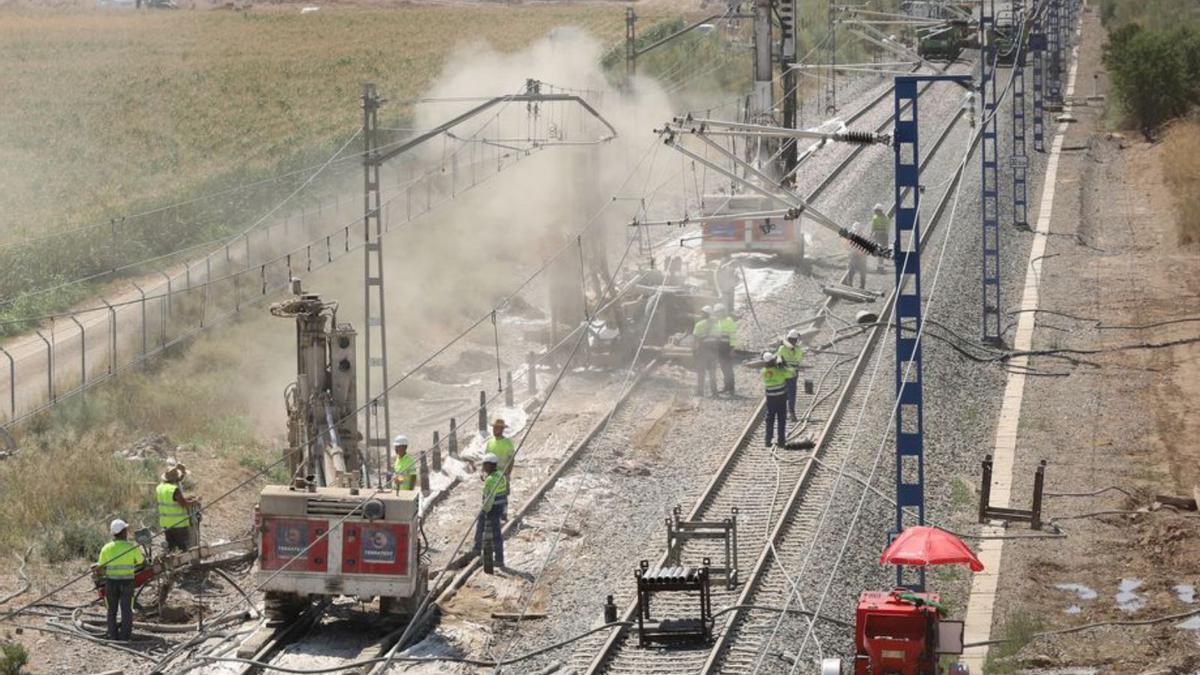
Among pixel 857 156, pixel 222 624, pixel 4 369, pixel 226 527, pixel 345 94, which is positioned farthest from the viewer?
pixel 345 94

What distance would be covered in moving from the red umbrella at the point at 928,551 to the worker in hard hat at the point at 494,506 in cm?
579

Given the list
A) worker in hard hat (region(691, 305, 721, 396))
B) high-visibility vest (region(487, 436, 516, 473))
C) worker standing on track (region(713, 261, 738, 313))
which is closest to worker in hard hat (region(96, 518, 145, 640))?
high-visibility vest (region(487, 436, 516, 473))

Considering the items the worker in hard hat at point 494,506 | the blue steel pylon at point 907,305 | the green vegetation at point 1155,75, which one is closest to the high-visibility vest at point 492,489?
the worker in hard hat at point 494,506

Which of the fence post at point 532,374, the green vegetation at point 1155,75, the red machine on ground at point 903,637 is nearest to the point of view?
the red machine on ground at point 903,637

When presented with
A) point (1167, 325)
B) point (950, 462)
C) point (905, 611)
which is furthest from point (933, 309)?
point (905, 611)

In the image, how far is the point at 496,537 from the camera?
22.9m

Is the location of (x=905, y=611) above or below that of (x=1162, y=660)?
above

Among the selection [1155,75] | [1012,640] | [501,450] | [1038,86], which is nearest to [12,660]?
[501,450]

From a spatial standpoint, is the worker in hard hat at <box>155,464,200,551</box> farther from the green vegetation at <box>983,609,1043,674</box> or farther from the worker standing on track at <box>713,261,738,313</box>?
the worker standing on track at <box>713,261,738,313</box>

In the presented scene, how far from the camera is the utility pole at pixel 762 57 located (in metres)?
45.4

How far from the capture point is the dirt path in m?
20.9

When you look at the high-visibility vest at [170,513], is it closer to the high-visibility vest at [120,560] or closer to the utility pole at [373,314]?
the high-visibility vest at [120,560]

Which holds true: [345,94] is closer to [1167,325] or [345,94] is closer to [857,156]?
[857,156]

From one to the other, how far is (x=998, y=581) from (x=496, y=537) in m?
6.34
